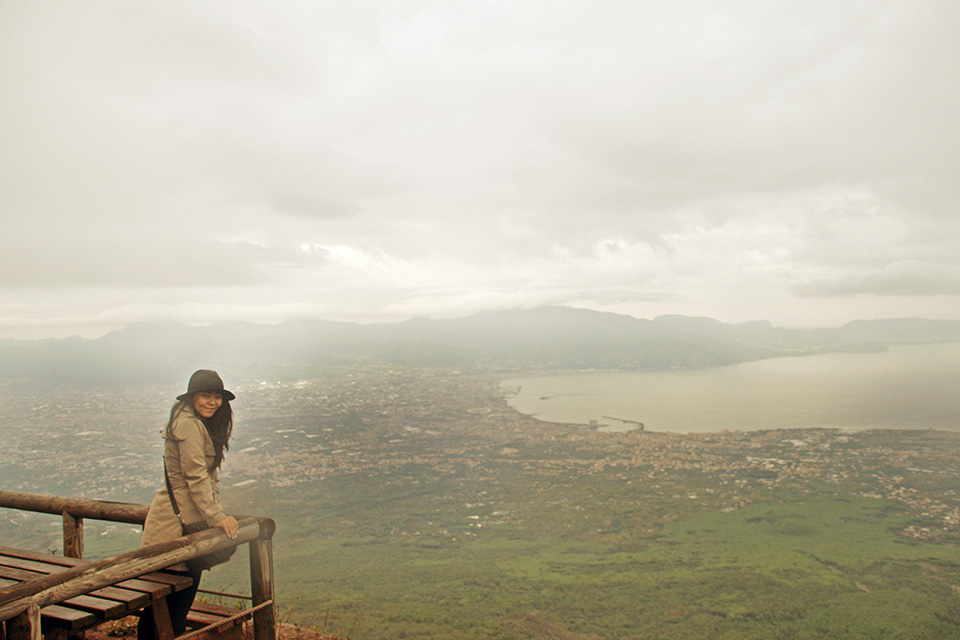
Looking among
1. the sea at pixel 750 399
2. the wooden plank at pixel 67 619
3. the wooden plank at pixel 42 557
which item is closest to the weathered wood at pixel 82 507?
the wooden plank at pixel 42 557

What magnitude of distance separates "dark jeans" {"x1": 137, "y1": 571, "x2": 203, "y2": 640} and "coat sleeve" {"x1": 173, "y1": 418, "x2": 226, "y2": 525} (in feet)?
1.55

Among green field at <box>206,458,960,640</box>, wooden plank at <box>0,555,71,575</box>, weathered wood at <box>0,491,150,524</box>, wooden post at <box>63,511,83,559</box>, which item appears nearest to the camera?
wooden plank at <box>0,555,71,575</box>

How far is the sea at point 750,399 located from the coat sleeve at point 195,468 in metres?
67.5

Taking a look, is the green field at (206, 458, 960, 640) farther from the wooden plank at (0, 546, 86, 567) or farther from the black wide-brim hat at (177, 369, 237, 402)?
the black wide-brim hat at (177, 369, 237, 402)

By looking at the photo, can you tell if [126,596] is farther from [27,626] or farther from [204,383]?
[204,383]

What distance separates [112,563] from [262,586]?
57.5 inches

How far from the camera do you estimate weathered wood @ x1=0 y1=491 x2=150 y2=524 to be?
4.74 metres

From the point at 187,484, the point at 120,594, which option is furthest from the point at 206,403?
the point at 120,594

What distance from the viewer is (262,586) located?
470cm

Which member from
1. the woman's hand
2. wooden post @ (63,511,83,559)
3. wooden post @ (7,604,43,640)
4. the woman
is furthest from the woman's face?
wooden post @ (63,511,83,559)

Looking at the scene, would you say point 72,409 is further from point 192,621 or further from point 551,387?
point 192,621

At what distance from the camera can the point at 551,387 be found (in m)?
131

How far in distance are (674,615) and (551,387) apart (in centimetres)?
10897

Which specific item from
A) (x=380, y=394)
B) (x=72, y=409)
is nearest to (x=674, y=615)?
(x=380, y=394)
